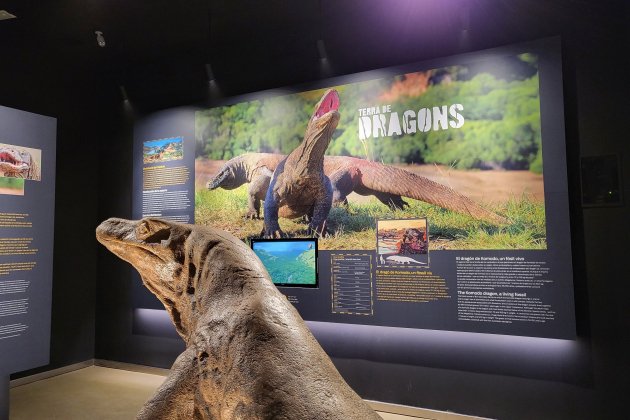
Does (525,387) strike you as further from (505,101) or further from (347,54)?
(347,54)

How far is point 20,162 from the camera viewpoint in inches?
156

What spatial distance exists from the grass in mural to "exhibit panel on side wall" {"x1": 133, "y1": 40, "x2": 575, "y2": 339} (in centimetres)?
1

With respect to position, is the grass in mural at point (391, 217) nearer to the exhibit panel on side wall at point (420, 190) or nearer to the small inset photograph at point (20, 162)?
the exhibit panel on side wall at point (420, 190)

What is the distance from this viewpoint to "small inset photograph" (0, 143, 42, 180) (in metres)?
3.87

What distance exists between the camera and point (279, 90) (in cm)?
475

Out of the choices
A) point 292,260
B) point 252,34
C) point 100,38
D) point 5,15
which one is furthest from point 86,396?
point 252,34

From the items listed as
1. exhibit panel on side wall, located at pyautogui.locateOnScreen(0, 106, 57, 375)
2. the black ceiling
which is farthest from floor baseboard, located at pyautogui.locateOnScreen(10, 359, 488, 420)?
the black ceiling

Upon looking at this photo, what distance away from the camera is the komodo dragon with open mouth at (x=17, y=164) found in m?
3.87

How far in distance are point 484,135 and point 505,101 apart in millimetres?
295

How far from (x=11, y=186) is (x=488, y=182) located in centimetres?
383

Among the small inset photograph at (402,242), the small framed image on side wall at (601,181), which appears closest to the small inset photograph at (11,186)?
the small inset photograph at (402,242)

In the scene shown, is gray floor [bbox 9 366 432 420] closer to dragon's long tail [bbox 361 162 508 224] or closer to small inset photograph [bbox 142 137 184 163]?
dragon's long tail [bbox 361 162 508 224]

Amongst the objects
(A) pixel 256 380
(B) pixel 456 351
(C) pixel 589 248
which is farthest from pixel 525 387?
(A) pixel 256 380

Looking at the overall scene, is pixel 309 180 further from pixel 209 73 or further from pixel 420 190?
pixel 209 73
